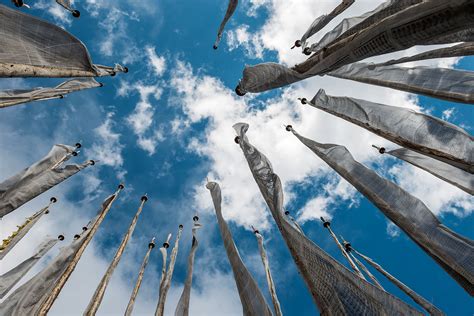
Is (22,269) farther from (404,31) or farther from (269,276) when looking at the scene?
(404,31)

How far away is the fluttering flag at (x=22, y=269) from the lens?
24.6 ft

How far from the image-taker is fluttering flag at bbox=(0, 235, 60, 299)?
7.51 metres

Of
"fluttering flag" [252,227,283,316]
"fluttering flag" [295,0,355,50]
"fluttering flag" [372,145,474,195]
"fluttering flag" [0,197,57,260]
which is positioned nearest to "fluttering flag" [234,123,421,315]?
"fluttering flag" [252,227,283,316]

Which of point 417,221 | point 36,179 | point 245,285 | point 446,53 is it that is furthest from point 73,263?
point 446,53

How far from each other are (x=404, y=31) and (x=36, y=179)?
8241 millimetres

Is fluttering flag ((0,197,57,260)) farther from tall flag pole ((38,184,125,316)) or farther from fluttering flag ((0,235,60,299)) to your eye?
tall flag pole ((38,184,125,316))

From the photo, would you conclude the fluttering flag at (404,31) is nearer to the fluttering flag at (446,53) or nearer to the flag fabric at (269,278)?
the fluttering flag at (446,53)

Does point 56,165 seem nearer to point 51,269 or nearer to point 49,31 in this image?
point 51,269

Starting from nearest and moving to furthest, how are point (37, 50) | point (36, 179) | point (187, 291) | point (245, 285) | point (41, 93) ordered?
point (37, 50)
point (245, 285)
point (187, 291)
point (41, 93)
point (36, 179)

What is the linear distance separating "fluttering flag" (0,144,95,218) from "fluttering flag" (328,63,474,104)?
835 centimetres

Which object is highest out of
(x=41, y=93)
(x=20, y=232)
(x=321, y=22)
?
(x=321, y=22)

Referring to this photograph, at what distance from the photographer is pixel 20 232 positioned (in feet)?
26.9

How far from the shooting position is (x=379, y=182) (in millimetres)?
5711

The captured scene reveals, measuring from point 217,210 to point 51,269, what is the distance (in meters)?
3.53
